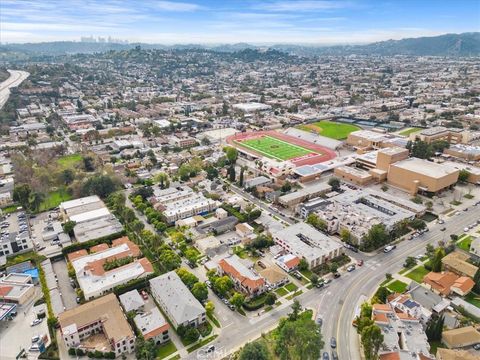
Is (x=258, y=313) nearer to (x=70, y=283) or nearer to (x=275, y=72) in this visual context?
(x=70, y=283)

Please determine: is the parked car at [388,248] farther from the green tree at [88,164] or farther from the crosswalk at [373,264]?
the green tree at [88,164]

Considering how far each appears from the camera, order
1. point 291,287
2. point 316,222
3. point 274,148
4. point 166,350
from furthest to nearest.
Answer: point 274,148 < point 316,222 < point 291,287 < point 166,350

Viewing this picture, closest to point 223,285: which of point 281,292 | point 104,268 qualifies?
point 281,292

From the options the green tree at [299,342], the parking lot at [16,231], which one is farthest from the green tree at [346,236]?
the parking lot at [16,231]

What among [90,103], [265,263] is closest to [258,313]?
[265,263]

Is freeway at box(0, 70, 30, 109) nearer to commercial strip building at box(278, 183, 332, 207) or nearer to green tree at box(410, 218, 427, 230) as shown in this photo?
commercial strip building at box(278, 183, 332, 207)

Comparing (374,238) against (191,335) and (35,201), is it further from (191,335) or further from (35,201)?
(35,201)

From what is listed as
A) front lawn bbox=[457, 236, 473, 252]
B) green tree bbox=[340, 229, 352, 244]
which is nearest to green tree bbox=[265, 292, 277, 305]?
green tree bbox=[340, 229, 352, 244]
